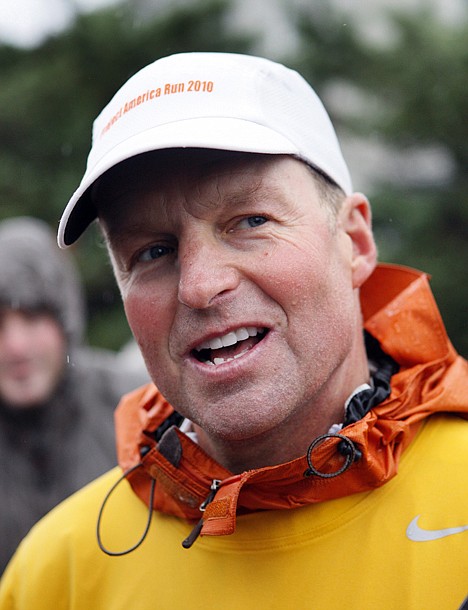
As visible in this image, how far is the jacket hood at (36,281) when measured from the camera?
5051 mm

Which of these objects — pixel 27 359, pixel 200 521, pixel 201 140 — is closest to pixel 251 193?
pixel 201 140

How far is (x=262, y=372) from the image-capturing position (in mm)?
2064

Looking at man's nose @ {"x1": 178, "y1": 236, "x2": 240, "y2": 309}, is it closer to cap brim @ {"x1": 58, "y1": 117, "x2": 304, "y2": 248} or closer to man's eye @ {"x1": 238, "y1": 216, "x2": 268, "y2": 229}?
man's eye @ {"x1": 238, "y1": 216, "x2": 268, "y2": 229}

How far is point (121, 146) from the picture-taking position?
213 cm

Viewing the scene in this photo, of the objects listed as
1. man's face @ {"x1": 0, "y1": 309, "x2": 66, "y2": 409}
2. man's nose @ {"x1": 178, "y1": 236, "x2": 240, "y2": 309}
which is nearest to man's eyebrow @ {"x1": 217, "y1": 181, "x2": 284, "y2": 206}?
man's nose @ {"x1": 178, "y1": 236, "x2": 240, "y2": 309}

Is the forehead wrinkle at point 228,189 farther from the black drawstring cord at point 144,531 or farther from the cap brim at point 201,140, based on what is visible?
the black drawstring cord at point 144,531

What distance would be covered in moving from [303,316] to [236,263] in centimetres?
20

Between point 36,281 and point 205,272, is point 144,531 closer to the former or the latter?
point 205,272

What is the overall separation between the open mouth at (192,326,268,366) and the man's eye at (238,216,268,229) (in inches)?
9.7

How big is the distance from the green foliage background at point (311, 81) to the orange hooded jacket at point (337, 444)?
697 centimetres

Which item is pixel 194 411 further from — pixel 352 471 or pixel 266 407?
pixel 352 471

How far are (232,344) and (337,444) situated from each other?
1.12 ft

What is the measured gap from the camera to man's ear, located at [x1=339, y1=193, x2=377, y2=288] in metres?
2.38

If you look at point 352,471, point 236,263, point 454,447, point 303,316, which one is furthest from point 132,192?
point 454,447
